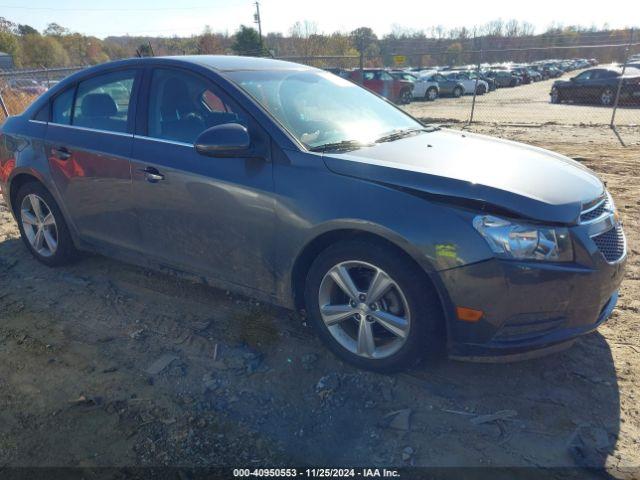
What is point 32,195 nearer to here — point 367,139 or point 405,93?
point 367,139

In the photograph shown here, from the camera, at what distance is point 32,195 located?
430 centimetres

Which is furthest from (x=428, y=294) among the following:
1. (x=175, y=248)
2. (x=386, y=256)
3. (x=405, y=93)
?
(x=405, y=93)

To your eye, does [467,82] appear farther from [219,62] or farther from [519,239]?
[519,239]

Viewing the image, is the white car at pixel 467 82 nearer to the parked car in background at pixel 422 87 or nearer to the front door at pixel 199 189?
the parked car in background at pixel 422 87

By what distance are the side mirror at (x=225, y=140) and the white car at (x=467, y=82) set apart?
28.4 m

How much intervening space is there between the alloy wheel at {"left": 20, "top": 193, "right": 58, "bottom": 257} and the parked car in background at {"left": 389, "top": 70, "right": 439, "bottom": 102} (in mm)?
22820

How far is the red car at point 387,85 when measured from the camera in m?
22.1

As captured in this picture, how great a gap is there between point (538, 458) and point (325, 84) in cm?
284

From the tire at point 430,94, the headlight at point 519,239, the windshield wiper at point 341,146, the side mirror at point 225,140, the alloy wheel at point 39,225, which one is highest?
the side mirror at point 225,140

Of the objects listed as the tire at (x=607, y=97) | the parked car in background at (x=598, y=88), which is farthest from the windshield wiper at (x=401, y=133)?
the tire at (x=607, y=97)

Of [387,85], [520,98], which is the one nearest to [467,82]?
[520,98]

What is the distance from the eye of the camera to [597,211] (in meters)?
2.65

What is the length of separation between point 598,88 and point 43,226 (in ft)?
71.7

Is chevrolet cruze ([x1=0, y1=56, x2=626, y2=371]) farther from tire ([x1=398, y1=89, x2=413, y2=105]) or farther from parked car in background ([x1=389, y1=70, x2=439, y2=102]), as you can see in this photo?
parked car in background ([x1=389, y1=70, x2=439, y2=102])
